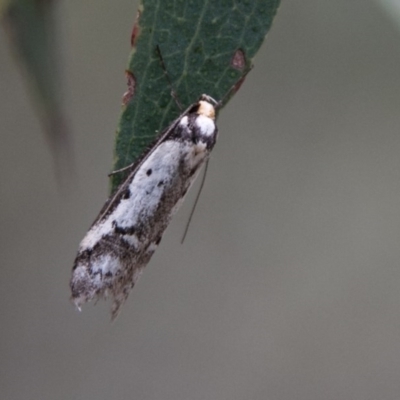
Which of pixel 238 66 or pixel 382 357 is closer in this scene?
pixel 238 66

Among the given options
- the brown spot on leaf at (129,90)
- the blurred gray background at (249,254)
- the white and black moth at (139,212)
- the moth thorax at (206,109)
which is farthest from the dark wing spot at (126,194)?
the blurred gray background at (249,254)

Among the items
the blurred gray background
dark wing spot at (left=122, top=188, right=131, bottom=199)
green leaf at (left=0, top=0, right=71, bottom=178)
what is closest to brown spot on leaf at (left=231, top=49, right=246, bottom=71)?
green leaf at (left=0, top=0, right=71, bottom=178)

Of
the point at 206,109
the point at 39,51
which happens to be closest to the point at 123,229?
the point at 206,109

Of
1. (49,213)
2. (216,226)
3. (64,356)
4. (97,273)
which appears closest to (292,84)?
(216,226)

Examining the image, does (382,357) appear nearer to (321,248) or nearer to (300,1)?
(321,248)

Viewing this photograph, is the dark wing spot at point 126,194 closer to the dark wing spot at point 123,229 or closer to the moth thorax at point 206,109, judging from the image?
the dark wing spot at point 123,229

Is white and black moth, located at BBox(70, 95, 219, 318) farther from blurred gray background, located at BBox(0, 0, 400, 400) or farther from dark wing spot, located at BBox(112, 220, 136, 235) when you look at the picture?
blurred gray background, located at BBox(0, 0, 400, 400)
